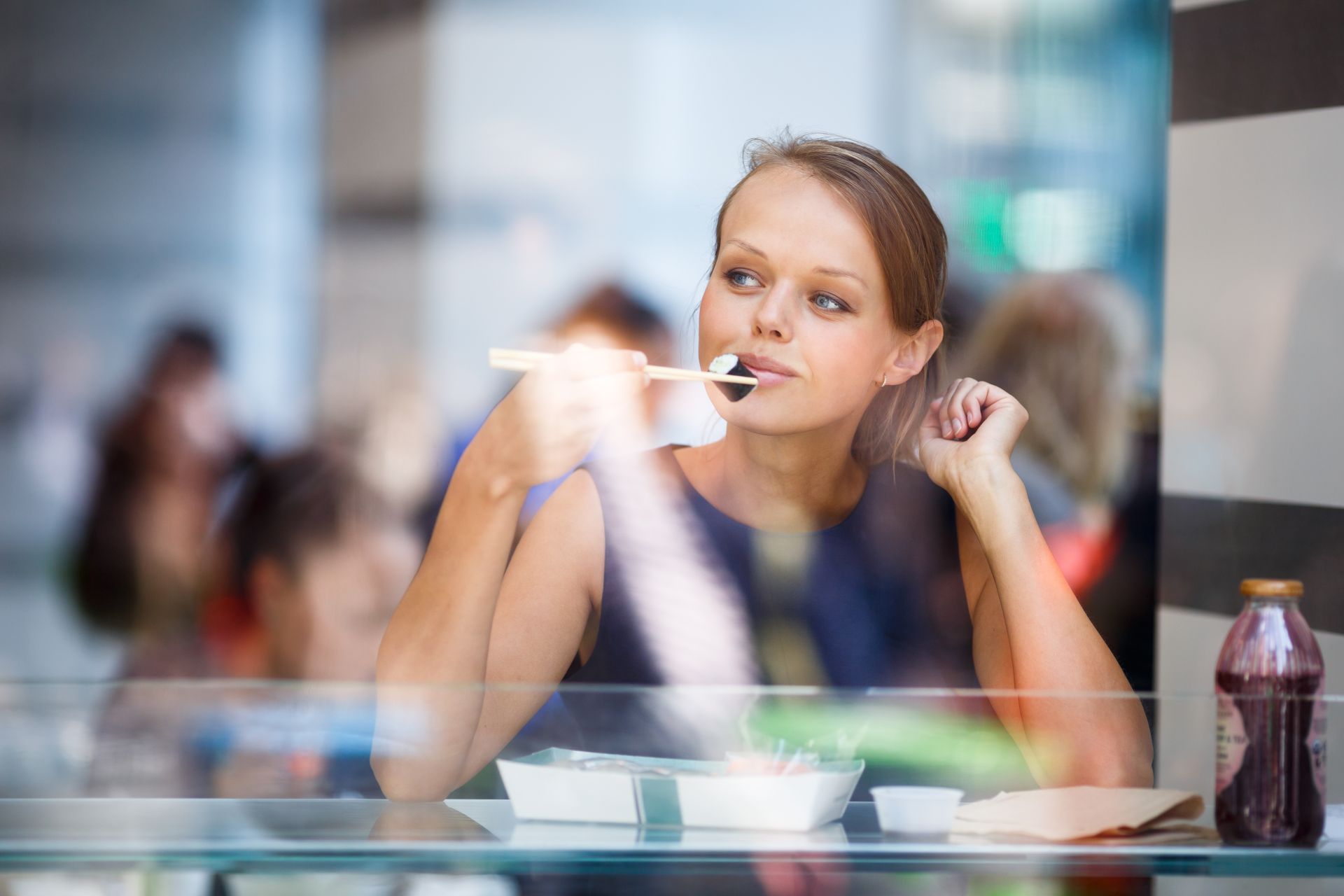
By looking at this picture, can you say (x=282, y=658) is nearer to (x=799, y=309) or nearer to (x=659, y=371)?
(x=659, y=371)

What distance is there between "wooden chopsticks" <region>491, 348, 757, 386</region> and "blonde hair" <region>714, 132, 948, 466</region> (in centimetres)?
13

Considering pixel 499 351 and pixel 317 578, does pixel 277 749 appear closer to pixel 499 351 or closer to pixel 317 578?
pixel 499 351

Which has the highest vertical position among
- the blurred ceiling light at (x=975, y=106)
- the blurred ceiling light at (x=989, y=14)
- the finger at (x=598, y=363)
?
the blurred ceiling light at (x=989, y=14)

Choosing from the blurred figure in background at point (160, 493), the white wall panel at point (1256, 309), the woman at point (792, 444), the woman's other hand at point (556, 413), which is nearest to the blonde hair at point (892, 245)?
the woman at point (792, 444)

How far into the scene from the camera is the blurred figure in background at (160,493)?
1.70 meters

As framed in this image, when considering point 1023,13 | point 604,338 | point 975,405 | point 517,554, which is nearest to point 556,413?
point 517,554

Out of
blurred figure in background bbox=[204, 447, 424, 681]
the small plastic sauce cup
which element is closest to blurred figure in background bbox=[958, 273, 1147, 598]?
the small plastic sauce cup

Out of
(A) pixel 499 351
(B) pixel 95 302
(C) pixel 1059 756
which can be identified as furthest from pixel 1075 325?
(B) pixel 95 302

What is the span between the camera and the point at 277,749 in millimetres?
982

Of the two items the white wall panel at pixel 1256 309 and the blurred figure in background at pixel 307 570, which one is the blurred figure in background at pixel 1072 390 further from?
the blurred figure in background at pixel 307 570

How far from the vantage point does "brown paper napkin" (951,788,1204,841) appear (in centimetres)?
94

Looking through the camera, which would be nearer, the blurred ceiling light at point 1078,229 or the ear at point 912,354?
the ear at point 912,354

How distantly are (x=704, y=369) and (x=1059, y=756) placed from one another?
0.50m

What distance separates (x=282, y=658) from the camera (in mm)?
1573
